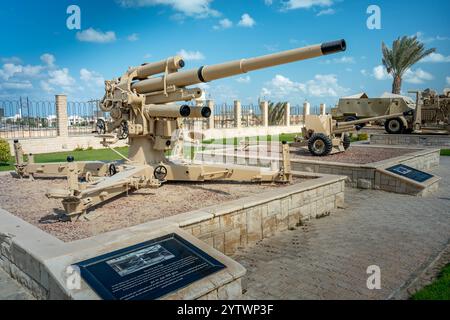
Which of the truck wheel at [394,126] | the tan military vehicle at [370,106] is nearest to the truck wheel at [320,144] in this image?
the truck wheel at [394,126]

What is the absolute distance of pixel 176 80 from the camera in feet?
21.9

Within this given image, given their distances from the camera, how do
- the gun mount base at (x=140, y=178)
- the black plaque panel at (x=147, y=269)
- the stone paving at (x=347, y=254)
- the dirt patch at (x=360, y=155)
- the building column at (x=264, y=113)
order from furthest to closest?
the building column at (x=264, y=113) < the dirt patch at (x=360, y=155) < the gun mount base at (x=140, y=178) < the stone paving at (x=347, y=254) < the black plaque panel at (x=147, y=269)

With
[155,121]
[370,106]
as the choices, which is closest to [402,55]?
[370,106]

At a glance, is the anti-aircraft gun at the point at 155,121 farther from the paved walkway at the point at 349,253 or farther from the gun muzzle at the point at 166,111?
the paved walkway at the point at 349,253

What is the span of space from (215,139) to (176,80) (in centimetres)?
1749

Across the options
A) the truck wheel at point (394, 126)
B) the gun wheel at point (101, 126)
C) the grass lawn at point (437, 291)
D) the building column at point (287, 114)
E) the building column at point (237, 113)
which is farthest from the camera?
the building column at point (287, 114)

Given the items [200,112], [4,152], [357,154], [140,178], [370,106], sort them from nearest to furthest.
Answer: [200,112] < [140,178] < [4,152] < [357,154] < [370,106]

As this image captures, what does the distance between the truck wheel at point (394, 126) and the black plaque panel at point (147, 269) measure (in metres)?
18.6

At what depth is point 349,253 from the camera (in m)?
5.27

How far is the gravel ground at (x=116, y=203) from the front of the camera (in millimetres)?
5023

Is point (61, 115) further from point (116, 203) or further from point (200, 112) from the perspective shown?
point (200, 112)

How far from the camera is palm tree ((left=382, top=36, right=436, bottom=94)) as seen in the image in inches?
1166

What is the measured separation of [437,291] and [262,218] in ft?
8.35

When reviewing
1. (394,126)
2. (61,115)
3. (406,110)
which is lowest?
(394,126)
